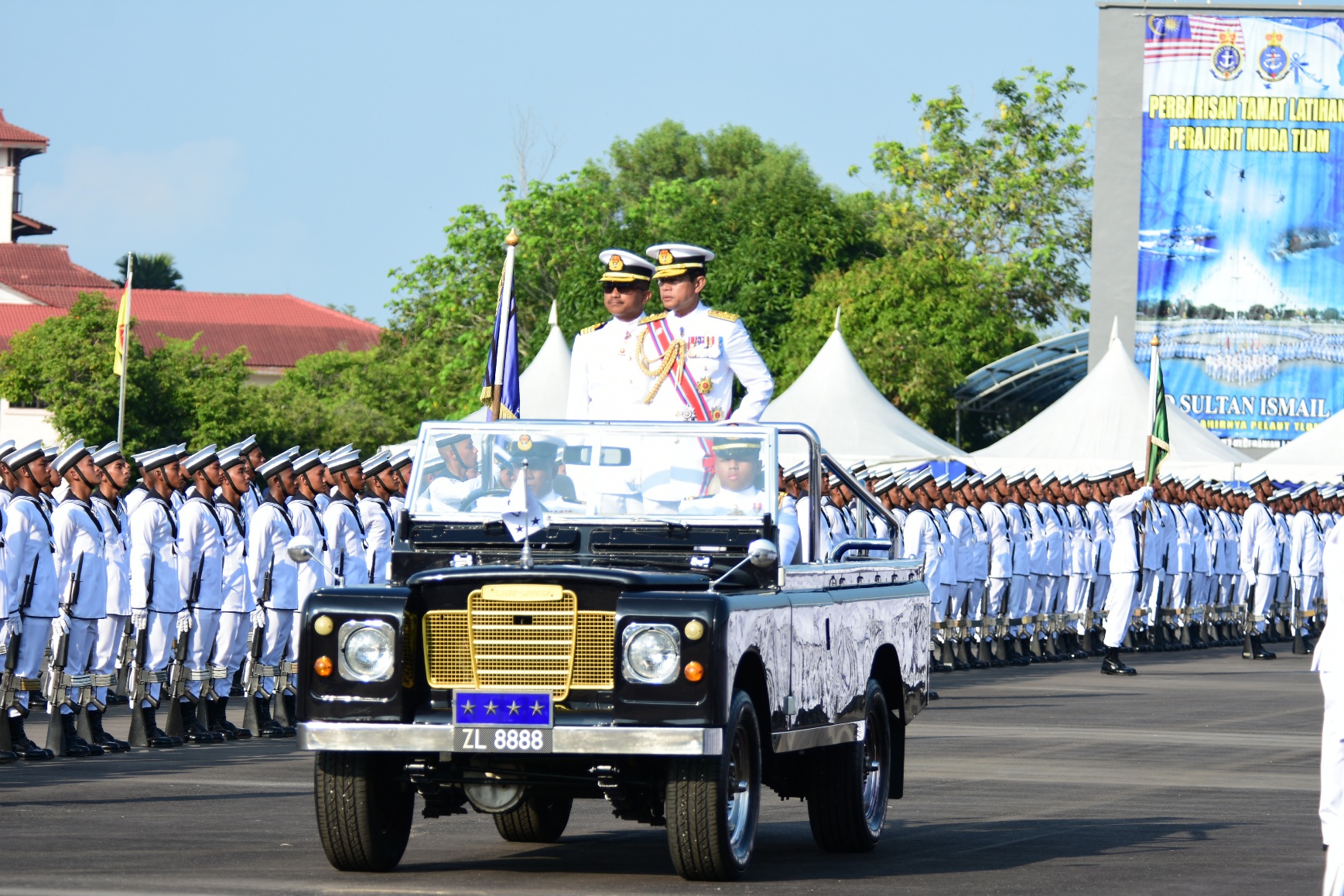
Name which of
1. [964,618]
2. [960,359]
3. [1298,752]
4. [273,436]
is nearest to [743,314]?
[960,359]

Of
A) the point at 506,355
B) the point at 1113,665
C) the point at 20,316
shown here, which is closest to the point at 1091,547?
the point at 1113,665

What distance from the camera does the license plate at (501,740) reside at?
8.90 metres

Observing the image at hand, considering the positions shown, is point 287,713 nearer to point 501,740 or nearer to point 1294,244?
point 501,740

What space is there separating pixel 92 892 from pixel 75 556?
7192 millimetres

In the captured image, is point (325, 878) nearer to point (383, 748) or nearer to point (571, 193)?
point (383, 748)

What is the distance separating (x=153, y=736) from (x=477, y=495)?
675 cm

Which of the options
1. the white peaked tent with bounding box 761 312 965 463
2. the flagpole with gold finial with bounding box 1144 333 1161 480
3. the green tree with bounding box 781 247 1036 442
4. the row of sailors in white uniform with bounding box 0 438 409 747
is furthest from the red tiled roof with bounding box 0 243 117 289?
the row of sailors in white uniform with bounding box 0 438 409 747

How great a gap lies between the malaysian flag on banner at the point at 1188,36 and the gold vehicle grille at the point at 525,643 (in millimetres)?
40308

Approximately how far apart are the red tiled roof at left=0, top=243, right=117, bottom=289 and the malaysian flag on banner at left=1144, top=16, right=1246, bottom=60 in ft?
172

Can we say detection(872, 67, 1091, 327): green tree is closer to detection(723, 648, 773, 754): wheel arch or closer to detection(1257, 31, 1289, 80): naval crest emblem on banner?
detection(1257, 31, 1289, 80): naval crest emblem on banner

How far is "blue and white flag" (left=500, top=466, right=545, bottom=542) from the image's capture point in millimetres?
9867

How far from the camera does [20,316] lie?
84.3 m

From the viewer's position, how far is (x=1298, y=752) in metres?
16.7

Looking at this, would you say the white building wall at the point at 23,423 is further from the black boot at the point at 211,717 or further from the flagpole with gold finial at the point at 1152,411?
the black boot at the point at 211,717
